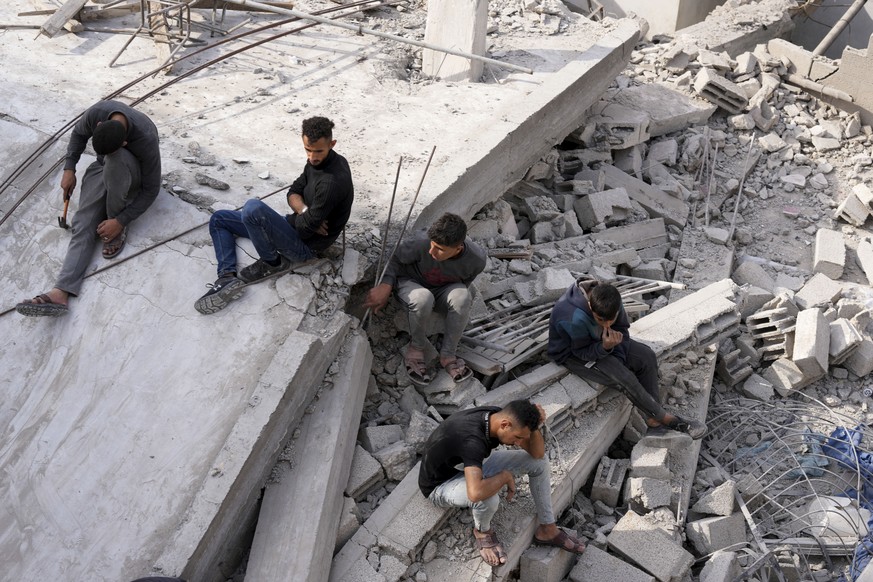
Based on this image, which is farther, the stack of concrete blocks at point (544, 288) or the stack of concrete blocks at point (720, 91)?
the stack of concrete blocks at point (720, 91)

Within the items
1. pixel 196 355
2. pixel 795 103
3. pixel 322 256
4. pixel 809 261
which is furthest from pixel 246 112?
pixel 795 103

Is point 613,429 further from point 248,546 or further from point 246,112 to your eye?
point 246,112

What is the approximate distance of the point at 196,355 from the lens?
5.93m

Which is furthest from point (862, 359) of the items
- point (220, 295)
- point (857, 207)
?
point (220, 295)

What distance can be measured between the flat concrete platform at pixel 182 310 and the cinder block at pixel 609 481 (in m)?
2.23

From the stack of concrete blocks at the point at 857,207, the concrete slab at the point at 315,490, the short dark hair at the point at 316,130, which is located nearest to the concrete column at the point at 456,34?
the short dark hair at the point at 316,130

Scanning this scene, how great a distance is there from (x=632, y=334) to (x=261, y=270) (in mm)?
3098

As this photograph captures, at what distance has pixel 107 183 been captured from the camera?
6.43m

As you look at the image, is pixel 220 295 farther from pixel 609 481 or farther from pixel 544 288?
pixel 609 481

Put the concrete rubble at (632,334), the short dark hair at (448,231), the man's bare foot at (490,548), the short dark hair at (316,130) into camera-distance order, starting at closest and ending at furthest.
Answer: the man's bare foot at (490,548), the concrete rubble at (632,334), the short dark hair at (316,130), the short dark hair at (448,231)

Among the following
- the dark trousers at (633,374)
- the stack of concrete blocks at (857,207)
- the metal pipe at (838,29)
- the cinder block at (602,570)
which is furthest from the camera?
the metal pipe at (838,29)

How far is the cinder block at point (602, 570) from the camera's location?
18.9ft

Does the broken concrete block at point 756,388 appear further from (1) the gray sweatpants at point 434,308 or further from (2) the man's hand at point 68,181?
(2) the man's hand at point 68,181

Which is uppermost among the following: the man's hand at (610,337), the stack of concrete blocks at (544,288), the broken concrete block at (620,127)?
Answer: the man's hand at (610,337)
